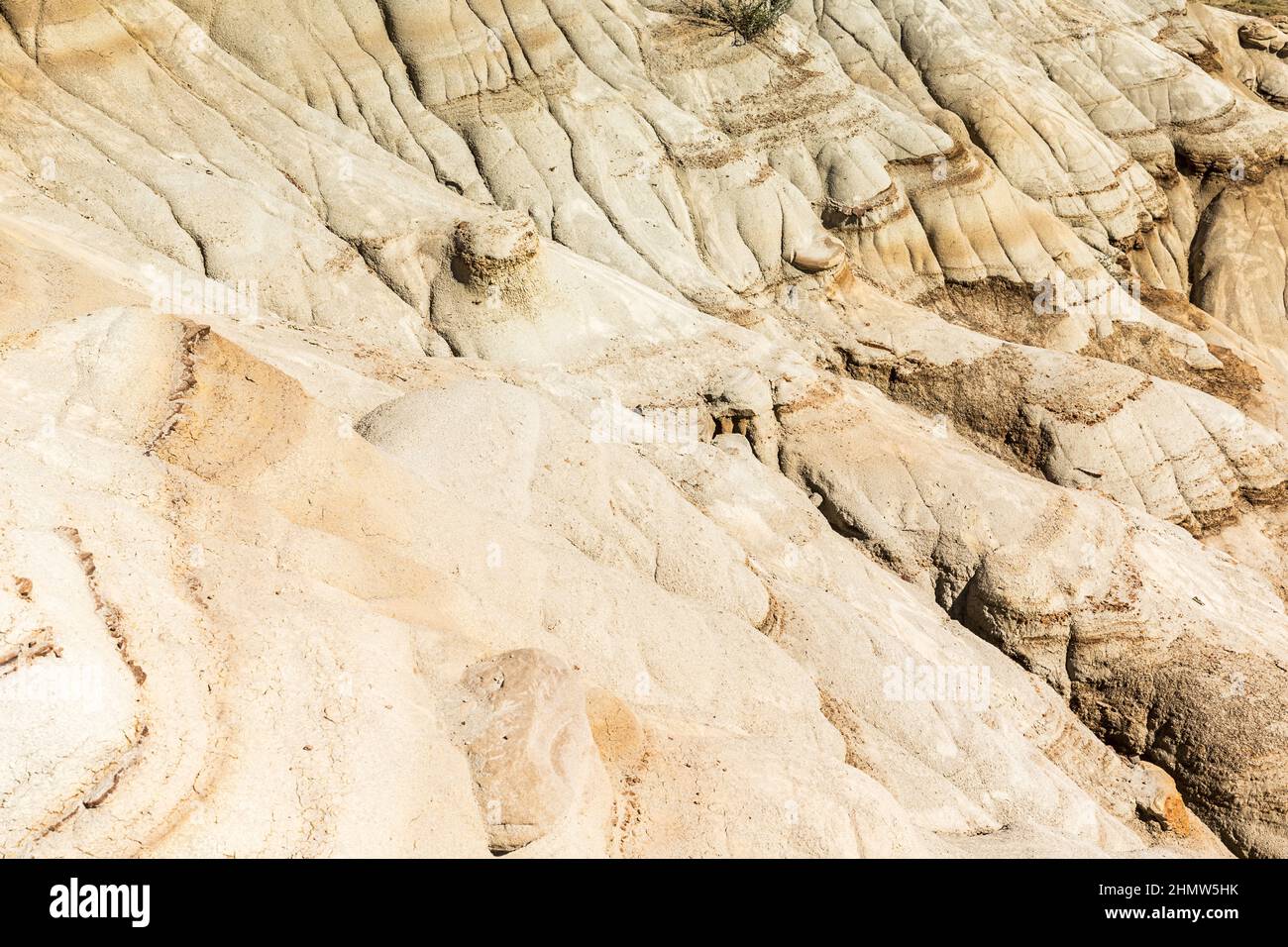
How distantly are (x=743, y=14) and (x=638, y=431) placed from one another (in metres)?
14.9

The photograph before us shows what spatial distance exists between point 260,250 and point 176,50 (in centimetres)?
534

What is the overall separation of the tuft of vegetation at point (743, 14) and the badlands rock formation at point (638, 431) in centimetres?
67

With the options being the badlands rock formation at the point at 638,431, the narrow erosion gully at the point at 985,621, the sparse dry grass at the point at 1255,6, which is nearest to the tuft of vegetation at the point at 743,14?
the badlands rock formation at the point at 638,431

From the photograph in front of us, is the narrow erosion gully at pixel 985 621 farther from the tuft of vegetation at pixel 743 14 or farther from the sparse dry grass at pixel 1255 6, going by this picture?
the sparse dry grass at pixel 1255 6

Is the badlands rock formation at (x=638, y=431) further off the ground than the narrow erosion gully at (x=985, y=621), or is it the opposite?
the badlands rock formation at (x=638, y=431)

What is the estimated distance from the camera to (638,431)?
15.7 metres

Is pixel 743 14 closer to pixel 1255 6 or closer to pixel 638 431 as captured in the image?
pixel 638 431

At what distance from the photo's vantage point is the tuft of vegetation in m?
25.2

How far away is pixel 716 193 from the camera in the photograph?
76.0ft

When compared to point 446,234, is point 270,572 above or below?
above

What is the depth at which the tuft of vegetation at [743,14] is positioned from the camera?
25.2m

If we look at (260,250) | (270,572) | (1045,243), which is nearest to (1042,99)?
(1045,243)
